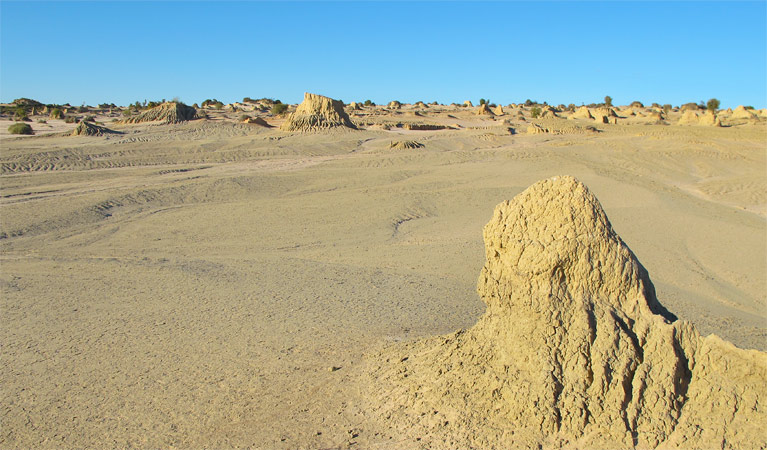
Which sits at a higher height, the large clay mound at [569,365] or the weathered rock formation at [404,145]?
the large clay mound at [569,365]

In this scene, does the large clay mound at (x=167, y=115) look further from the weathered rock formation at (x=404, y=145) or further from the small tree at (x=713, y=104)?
the small tree at (x=713, y=104)

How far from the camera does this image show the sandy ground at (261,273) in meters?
4.40

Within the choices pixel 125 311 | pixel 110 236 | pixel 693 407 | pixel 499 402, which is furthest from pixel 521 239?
pixel 110 236

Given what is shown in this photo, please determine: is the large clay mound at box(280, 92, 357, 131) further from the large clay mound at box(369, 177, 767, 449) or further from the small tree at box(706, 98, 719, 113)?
the small tree at box(706, 98, 719, 113)

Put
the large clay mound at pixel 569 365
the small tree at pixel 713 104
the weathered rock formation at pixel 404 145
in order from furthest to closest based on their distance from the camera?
the small tree at pixel 713 104
the weathered rock formation at pixel 404 145
the large clay mound at pixel 569 365

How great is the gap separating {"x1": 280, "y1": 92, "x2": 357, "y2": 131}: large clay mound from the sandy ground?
7.34m

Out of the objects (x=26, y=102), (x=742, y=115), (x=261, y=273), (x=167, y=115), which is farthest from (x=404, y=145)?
(x=26, y=102)

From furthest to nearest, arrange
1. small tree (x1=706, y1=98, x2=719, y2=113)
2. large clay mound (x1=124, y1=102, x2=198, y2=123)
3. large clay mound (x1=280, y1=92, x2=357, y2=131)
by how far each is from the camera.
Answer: small tree (x1=706, y1=98, x2=719, y2=113), large clay mound (x1=124, y1=102, x2=198, y2=123), large clay mound (x1=280, y1=92, x2=357, y2=131)

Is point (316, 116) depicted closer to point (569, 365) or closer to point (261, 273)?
point (261, 273)

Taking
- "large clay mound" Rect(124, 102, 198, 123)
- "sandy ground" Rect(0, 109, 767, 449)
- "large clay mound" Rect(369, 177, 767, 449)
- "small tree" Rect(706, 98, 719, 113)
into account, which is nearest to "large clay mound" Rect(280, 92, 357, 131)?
"large clay mound" Rect(124, 102, 198, 123)

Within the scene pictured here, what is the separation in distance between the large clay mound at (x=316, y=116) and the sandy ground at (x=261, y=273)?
24.1ft

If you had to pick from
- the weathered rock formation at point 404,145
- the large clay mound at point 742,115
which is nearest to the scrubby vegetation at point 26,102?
the weathered rock formation at point 404,145

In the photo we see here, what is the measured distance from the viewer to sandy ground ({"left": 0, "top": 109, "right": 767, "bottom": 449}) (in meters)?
4.40

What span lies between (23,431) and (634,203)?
41.0 ft
